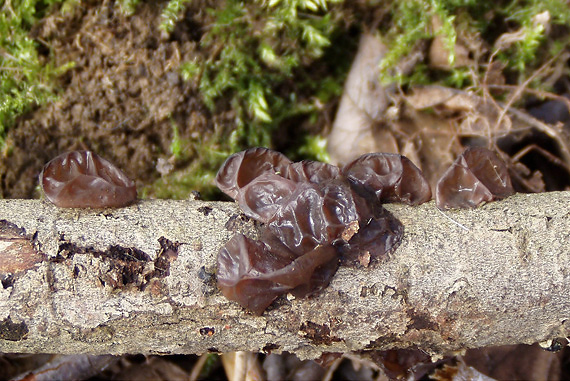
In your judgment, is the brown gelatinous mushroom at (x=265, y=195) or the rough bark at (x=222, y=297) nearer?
the rough bark at (x=222, y=297)

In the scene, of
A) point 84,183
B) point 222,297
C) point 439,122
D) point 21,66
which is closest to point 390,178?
point 222,297

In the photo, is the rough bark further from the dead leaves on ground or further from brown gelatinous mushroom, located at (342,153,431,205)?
the dead leaves on ground

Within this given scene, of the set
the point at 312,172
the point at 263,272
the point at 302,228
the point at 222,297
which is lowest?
the point at 222,297

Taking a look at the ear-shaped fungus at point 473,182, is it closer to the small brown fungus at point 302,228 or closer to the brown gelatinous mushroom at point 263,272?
the small brown fungus at point 302,228

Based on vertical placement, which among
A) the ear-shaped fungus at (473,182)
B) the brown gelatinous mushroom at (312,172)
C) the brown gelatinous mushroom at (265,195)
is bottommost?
the brown gelatinous mushroom at (265,195)

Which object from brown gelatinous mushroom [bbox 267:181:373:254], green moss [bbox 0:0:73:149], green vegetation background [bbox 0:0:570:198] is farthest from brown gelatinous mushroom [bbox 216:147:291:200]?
green moss [bbox 0:0:73:149]

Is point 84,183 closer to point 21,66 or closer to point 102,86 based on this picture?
point 102,86

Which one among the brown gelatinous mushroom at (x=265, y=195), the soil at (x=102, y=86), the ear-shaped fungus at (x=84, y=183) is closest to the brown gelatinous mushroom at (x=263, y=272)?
the brown gelatinous mushroom at (x=265, y=195)
